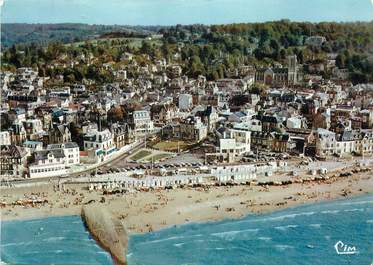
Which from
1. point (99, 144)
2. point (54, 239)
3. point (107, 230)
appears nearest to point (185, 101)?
point (99, 144)

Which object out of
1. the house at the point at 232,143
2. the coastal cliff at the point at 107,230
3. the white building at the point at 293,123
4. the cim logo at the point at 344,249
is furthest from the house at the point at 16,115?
the cim logo at the point at 344,249

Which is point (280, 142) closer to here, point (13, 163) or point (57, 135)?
point (57, 135)

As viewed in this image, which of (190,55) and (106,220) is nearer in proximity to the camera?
(106,220)

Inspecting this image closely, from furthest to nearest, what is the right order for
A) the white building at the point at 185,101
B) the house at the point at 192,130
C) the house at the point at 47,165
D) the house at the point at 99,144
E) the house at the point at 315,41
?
1. the house at the point at 315,41
2. the white building at the point at 185,101
3. the house at the point at 192,130
4. the house at the point at 99,144
5. the house at the point at 47,165

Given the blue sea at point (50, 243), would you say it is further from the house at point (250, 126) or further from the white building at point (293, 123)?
the white building at point (293, 123)

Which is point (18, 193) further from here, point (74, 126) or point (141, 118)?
point (141, 118)

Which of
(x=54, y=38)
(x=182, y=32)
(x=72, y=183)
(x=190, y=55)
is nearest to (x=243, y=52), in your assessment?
(x=190, y=55)
